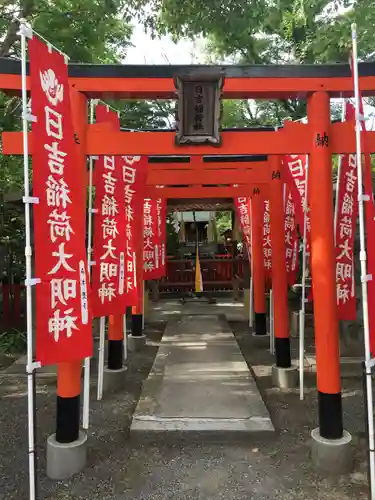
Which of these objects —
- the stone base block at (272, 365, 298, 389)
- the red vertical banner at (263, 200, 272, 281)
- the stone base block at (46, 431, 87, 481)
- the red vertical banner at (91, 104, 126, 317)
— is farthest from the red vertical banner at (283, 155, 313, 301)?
the stone base block at (46, 431, 87, 481)

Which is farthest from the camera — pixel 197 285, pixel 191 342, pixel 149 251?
→ pixel 197 285

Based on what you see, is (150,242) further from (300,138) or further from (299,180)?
(300,138)

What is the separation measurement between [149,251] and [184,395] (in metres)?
4.19

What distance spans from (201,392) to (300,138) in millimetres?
3489

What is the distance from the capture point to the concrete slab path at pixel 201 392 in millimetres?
4703

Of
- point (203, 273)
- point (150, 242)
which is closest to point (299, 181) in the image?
point (150, 242)

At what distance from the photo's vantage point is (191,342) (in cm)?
858

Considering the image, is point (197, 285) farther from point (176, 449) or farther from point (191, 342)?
point (176, 449)

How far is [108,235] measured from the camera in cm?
499

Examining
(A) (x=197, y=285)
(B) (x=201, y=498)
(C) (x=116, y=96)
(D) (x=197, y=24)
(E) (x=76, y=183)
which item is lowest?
(B) (x=201, y=498)

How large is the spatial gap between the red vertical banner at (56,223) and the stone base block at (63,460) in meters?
0.97


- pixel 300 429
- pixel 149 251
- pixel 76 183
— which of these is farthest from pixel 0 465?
pixel 149 251

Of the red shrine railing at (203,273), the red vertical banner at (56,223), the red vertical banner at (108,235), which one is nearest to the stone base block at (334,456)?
the red vertical banner at (56,223)

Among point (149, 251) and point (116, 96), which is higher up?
point (116, 96)
